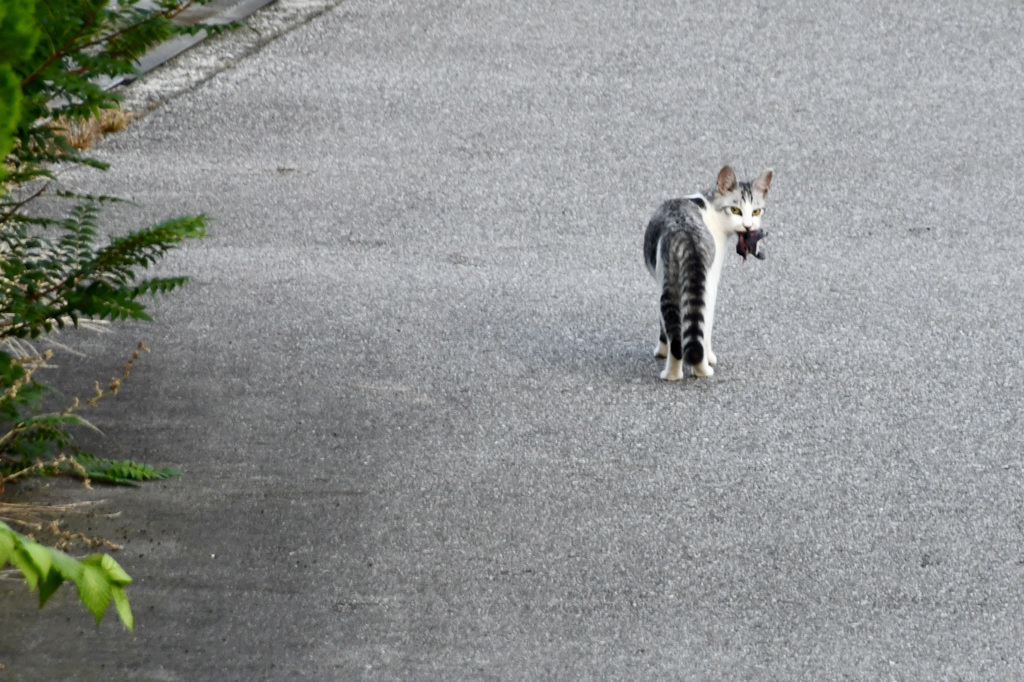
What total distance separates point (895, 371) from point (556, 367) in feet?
4.79

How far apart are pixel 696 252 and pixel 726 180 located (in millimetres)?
384

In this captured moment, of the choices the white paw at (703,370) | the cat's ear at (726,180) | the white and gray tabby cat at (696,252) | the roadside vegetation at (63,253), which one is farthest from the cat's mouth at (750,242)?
the roadside vegetation at (63,253)

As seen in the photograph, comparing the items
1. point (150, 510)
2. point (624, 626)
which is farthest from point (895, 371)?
point (150, 510)

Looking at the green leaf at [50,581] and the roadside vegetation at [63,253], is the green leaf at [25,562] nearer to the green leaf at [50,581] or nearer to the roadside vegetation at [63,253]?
the green leaf at [50,581]

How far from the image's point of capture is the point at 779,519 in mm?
4410

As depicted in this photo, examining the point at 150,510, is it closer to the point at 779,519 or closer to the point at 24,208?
the point at 779,519

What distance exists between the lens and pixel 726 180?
5402 mm

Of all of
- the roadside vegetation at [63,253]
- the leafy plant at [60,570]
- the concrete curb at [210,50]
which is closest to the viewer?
the leafy plant at [60,570]

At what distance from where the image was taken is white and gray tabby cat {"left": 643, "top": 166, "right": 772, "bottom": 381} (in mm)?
5215

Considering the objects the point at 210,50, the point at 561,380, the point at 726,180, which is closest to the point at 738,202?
the point at 726,180

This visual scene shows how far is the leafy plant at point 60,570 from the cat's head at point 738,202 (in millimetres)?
3878

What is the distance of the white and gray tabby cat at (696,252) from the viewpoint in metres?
5.21

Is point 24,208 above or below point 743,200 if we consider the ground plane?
Answer: below

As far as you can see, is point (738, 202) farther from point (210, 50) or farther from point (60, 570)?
point (210, 50)
